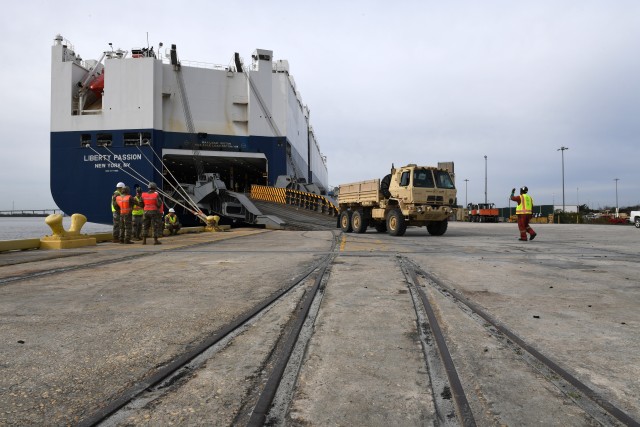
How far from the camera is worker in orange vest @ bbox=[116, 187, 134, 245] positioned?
1020 centimetres

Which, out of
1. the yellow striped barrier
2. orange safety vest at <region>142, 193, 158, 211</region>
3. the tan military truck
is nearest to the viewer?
orange safety vest at <region>142, 193, 158, 211</region>

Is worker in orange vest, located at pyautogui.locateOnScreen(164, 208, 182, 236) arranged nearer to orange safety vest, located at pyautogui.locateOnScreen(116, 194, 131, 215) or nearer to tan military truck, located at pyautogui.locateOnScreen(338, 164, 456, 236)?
orange safety vest, located at pyautogui.locateOnScreen(116, 194, 131, 215)

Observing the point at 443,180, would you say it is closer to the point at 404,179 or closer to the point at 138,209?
the point at 404,179

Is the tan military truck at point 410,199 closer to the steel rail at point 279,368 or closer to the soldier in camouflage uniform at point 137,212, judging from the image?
the soldier in camouflage uniform at point 137,212

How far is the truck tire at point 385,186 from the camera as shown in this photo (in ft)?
46.1

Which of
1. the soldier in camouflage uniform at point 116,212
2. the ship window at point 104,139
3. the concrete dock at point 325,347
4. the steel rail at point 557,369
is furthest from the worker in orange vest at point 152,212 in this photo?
the ship window at point 104,139

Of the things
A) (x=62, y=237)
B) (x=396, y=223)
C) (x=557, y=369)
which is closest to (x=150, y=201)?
(x=62, y=237)

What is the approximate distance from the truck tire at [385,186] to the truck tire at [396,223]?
72 centimetres

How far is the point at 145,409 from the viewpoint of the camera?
1701 millimetres

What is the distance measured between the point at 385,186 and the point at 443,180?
6.74 ft

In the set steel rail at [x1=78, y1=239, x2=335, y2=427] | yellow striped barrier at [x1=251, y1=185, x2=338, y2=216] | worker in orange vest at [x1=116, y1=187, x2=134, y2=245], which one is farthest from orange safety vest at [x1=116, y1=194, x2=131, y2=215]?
yellow striped barrier at [x1=251, y1=185, x2=338, y2=216]

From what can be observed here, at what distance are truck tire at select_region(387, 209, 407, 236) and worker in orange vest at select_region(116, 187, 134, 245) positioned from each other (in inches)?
322

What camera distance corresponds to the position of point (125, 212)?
10305mm

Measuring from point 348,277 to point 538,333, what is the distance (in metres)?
2.50
